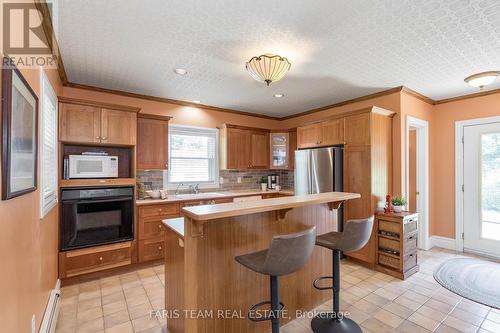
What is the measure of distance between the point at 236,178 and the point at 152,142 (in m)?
1.93

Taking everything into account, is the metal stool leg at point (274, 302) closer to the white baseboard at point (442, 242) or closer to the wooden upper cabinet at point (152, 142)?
the wooden upper cabinet at point (152, 142)

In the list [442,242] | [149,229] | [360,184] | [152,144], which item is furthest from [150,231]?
[442,242]

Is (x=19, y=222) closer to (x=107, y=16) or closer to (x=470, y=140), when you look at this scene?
(x=107, y=16)

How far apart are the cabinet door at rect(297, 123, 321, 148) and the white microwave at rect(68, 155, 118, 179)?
3.08m

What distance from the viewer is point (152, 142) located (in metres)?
3.92

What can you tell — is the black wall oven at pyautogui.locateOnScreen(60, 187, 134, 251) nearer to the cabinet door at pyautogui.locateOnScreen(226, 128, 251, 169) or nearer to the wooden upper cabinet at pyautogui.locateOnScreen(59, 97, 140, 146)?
the wooden upper cabinet at pyautogui.locateOnScreen(59, 97, 140, 146)

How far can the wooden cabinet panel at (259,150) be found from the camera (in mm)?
5117

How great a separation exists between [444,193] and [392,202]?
5.27 feet

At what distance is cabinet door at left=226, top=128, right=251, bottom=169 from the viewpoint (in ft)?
15.8

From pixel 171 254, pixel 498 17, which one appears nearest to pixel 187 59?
pixel 171 254

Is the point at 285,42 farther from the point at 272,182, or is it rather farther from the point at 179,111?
the point at 272,182

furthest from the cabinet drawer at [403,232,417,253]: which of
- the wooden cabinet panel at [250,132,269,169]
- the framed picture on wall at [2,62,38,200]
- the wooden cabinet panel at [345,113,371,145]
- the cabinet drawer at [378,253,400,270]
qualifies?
the framed picture on wall at [2,62,38,200]

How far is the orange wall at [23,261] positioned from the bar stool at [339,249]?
198 centimetres

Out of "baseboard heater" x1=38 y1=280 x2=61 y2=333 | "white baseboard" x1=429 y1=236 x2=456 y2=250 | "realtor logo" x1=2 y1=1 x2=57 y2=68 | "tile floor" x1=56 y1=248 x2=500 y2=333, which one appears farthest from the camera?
"white baseboard" x1=429 y1=236 x2=456 y2=250
